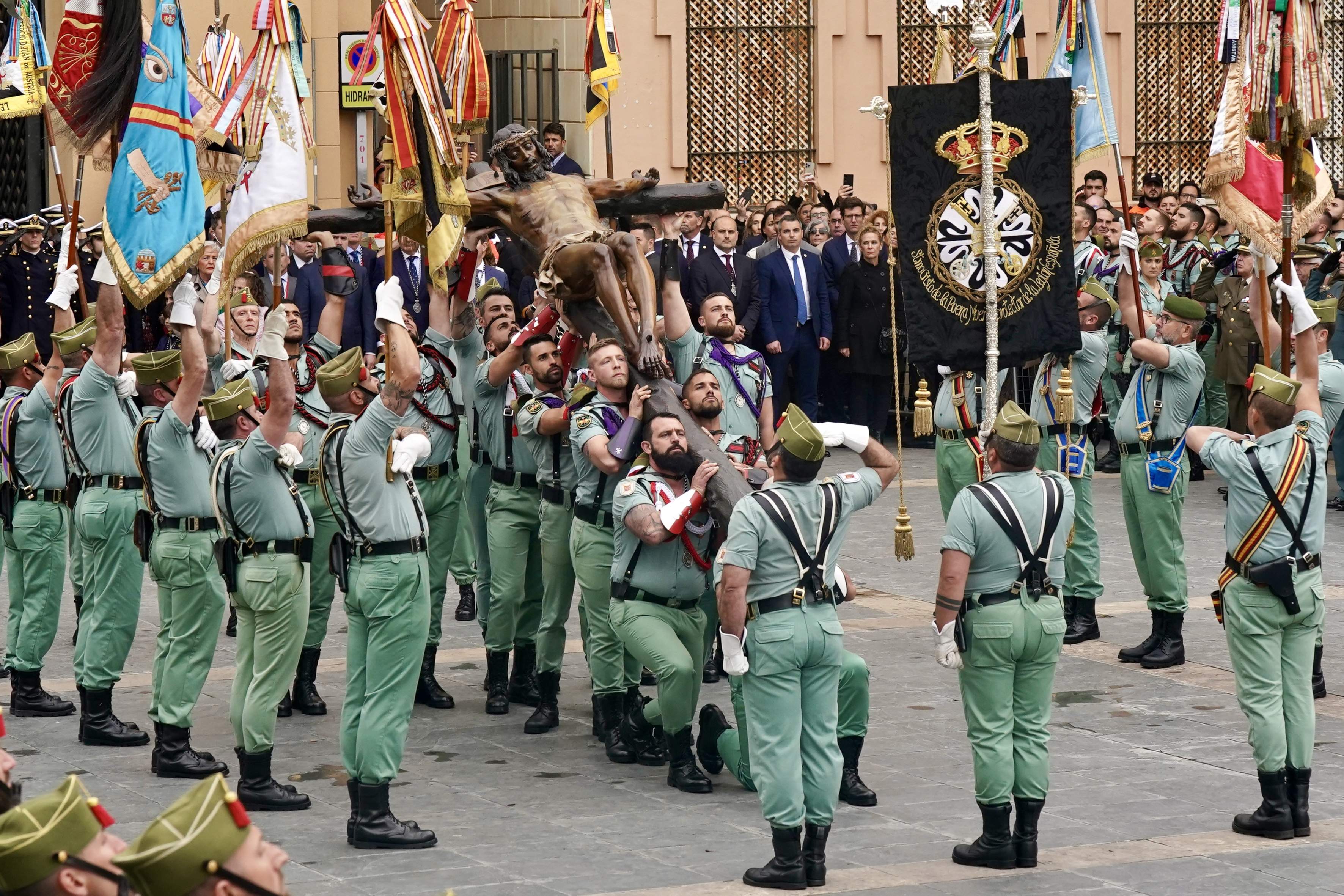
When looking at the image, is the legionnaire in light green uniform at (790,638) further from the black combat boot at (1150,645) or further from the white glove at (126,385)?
the black combat boot at (1150,645)

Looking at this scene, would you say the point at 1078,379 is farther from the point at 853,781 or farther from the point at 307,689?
the point at 307,689

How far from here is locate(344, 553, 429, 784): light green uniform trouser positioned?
8016 mm

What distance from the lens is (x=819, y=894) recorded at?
7.34 metres

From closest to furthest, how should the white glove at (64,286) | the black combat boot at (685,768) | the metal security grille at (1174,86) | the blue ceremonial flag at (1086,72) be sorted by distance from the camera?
the black combat boot at (685,768), the white glove at (64,286), the blue ceremonial flag at (1086,72), the metal security grille at (1174,86)

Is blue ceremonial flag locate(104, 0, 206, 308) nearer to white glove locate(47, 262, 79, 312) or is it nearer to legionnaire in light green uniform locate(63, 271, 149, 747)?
legionnaire in light green uniform locate(63, 271, 149, 747)

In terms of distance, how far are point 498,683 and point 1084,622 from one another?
3641 millimetres

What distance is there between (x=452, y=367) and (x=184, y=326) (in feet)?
7.77

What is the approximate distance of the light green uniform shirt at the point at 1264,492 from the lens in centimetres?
832

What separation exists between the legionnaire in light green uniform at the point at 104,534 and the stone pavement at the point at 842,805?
253 millimetres

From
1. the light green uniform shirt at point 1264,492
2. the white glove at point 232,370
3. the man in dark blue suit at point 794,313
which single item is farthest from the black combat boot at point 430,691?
the man in dark blue suit at point 794,313

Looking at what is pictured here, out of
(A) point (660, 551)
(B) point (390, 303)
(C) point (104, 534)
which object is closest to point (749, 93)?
(C) point (104, 534)

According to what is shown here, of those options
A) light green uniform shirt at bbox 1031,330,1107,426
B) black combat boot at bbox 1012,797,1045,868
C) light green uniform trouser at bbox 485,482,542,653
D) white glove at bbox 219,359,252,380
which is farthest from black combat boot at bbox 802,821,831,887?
light green uniform shirt at bbox 1031,330,1107,426

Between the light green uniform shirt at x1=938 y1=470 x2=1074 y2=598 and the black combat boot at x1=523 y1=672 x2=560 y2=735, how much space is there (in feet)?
9.15

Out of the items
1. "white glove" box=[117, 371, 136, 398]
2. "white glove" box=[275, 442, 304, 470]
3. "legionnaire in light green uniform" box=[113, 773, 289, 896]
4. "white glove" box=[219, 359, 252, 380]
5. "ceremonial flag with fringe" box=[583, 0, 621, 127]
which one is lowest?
"legionnaire in light green uniform" box=[113, 773, 289, 896]
